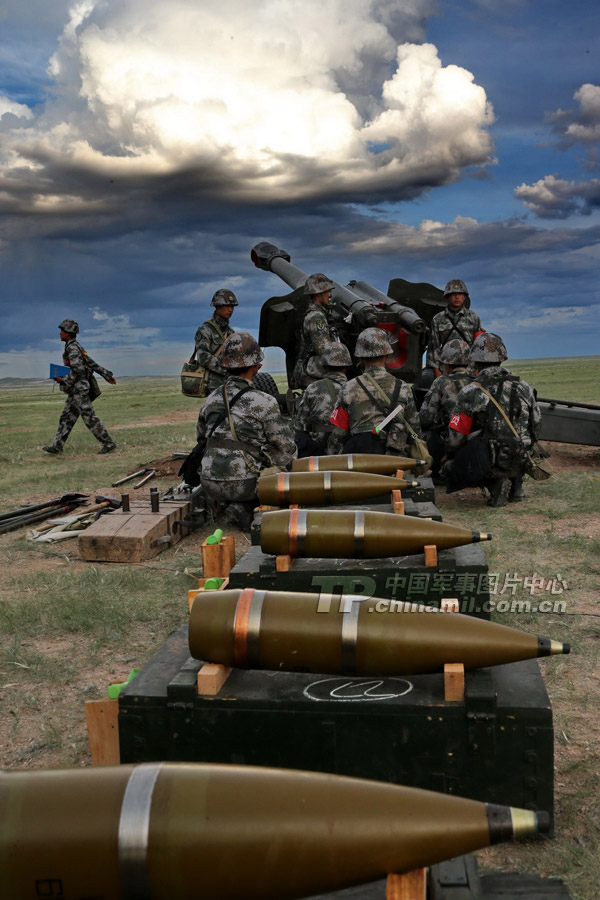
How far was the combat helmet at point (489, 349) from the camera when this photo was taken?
8945 millimetres

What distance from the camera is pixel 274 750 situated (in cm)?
312

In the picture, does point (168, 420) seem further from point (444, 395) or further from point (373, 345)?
point (373, 345)

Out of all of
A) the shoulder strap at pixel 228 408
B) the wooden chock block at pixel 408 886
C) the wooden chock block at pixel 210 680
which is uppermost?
the shoulder strap at pixel 228 408

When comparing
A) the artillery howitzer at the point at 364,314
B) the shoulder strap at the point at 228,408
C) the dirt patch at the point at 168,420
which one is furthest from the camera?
the dirt patch at the point at 168,420

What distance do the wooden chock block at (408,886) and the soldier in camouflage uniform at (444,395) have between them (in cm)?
814

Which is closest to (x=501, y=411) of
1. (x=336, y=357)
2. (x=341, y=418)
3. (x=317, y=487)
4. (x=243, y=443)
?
(x=341, y=418)

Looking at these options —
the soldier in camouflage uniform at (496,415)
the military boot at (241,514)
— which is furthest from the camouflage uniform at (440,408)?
the military boot at (241,514)

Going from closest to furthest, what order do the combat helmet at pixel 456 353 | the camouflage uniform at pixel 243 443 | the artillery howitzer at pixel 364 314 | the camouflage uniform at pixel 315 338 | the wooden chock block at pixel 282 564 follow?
the wooden chock block at pixel 282 564 → the camouflage uniform at pixel 243 443 → the combat helmet at pixel 456 353 → the camouflage uniform at pixel 315 338 → the artillery howitzer at pixel 364 314

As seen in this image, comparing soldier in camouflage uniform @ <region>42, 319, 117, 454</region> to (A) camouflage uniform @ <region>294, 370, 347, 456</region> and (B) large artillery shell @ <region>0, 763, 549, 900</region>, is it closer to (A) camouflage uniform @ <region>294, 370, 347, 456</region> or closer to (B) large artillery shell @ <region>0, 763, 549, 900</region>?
(A) camouflage uniform @ <region>294, 370, 347, 456</region>

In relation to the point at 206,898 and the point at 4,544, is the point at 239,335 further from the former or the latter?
the point at 206,898

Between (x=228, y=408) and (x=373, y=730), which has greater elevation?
(x=228, y=408)

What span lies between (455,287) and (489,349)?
315cm

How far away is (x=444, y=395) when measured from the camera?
9.90 m

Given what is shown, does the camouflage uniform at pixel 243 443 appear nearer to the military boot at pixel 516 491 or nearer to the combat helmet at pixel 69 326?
the military boot at pixel 516 491
